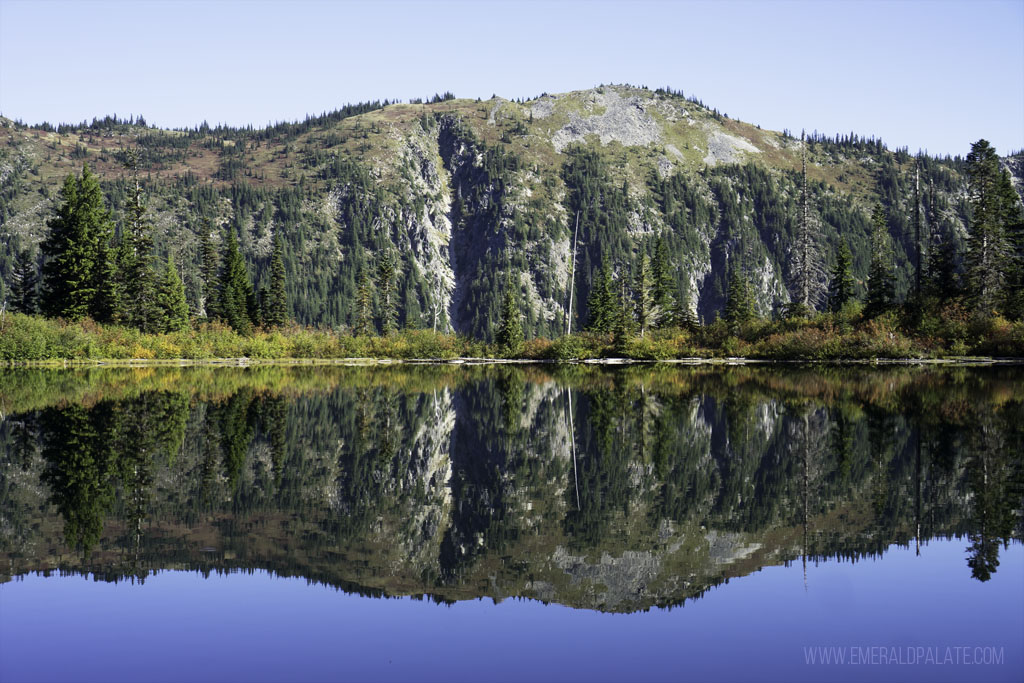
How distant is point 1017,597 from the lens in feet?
33.6

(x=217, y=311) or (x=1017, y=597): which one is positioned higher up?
(x=217, y=311)

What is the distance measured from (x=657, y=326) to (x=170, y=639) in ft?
303

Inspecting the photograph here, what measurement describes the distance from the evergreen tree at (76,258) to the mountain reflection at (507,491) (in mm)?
49374

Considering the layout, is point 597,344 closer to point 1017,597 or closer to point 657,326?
point 657,326

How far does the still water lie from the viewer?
881 centimetres

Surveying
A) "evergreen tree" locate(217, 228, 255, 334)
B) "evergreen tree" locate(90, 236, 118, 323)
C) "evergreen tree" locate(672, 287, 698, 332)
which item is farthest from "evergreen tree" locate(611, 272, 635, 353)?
"evergreen tree" locate(90, 236, 118, 323)

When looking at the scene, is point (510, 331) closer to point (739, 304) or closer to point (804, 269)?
point (739, 304)

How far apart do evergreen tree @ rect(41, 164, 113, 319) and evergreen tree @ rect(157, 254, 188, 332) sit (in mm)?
8534

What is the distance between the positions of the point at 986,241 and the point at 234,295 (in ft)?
253

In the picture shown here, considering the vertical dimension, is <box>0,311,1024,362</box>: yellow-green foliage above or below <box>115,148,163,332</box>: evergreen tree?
below

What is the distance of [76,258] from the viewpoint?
76.8 m

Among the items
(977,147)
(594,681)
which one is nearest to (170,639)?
(594,681)

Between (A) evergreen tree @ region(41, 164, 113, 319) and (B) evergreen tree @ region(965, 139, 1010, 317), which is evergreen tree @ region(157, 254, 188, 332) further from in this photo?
(B) evergreen tree @ region(965, 139, 1010, 317)

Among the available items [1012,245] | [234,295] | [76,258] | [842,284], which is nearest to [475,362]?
[234,295]
